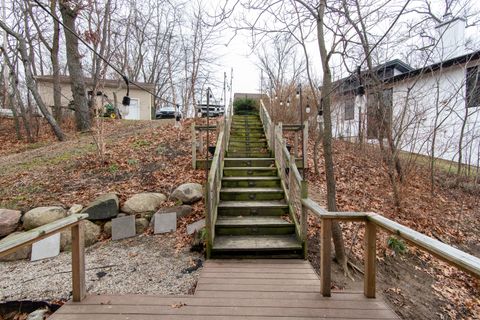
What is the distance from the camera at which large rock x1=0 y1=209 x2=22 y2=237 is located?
495cm

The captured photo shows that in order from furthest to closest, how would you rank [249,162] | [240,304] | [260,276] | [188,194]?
[249,162]
[188,194]
[260,276]
[240,304]

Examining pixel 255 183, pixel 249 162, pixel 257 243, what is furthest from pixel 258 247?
pixel 249 162

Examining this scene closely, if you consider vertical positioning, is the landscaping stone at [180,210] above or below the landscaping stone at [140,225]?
above

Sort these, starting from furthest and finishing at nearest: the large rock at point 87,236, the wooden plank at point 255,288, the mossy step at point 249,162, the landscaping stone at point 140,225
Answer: the mossy step at point 249,162 → the landscaping stone at point 140,225 → the large rock at point 87,236 → the wooden plank at point 255,288

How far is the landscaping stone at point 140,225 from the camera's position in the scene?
16.8 feet

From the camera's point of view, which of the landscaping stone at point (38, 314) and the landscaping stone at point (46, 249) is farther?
the landscaping stone at point (46, 249)

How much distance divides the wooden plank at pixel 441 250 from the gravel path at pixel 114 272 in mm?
2379

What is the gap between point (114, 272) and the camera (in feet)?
12.6

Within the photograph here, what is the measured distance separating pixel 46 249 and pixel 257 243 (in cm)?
352

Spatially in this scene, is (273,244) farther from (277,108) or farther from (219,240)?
(277,108)

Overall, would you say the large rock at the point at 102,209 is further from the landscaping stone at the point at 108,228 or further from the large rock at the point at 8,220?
the large rock at the point at 8,220

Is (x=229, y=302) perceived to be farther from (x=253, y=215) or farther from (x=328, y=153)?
(x=328, y=153)

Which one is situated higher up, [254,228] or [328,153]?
[328,153]

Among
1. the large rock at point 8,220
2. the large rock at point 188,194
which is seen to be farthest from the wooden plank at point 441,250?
the large rock at point 8,220
